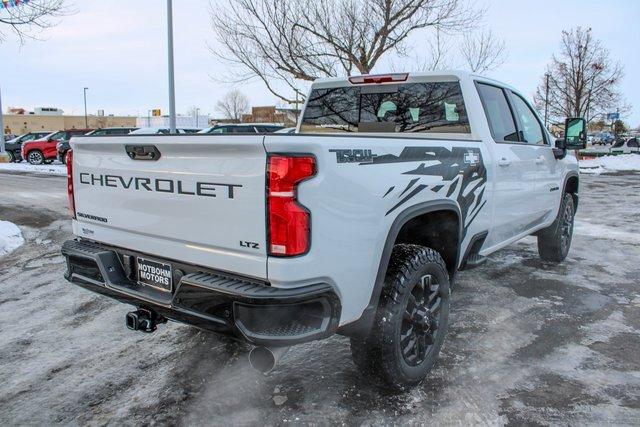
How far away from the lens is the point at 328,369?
341cm

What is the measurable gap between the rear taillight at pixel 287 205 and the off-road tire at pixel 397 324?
777 mm

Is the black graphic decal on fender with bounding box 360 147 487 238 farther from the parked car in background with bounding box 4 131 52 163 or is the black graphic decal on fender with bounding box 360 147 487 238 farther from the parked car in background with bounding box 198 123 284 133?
the parked car in background with bounding box 4 131 52 163

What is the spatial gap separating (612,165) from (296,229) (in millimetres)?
25377

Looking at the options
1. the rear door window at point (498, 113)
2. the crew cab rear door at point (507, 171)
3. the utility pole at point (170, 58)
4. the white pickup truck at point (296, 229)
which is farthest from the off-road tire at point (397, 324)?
the utility pole at point (170, 58)

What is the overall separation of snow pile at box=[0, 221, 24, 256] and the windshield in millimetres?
4444

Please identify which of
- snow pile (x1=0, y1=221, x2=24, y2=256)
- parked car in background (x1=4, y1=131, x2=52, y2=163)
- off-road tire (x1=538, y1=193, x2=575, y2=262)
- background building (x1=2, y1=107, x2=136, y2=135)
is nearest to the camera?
off-road tire (x1=538, y1=193, x2=575, y2=262)

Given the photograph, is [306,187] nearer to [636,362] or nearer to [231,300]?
[231,300]

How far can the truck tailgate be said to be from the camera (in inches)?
94.3

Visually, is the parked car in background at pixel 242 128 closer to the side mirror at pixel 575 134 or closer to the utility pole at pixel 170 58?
the utility pole at pixel 170 58

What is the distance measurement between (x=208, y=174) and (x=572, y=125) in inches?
172

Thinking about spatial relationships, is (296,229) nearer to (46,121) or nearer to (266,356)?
(266,356)

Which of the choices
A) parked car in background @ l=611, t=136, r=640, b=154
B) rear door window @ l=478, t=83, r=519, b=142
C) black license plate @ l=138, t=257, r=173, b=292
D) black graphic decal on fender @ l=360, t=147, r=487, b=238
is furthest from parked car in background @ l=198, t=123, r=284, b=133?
parked car in background @ l=611, t=136, r=640, b=154

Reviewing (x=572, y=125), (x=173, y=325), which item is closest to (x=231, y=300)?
(x=173, y=325)

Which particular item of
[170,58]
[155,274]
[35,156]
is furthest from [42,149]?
[155,274]
